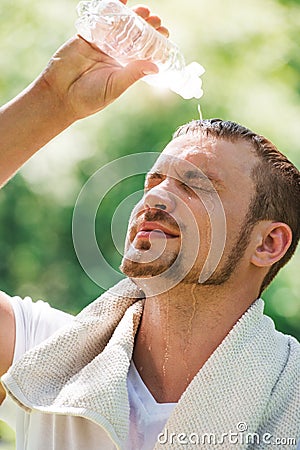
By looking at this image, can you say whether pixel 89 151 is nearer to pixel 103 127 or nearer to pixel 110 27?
pixel 103 127

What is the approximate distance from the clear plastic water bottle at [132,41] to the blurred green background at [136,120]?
1.58 metres

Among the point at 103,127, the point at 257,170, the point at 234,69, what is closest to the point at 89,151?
the point at 103,127

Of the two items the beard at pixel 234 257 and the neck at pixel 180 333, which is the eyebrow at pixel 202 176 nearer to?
the beard at pixel 234 257

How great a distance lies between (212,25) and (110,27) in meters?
2.26

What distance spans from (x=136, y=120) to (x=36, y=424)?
1982 mm

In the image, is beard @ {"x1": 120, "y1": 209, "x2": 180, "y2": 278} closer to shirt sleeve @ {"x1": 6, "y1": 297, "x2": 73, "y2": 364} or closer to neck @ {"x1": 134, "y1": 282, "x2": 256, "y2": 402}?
neck @ {"x1": 134, "y1": 282, "x2": 256, "y2": 402}

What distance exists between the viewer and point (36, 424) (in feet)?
5.34

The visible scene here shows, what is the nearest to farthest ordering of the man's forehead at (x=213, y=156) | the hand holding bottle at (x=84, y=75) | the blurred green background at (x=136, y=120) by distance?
the hand holding bottle at (x=84, y=75)
the man's forehead at (x=213, y=156)
the blurred green background at (x=136, y=120)

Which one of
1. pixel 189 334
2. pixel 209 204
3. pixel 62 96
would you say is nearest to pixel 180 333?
pixel 189 334

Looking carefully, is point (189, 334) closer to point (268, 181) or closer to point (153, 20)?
point (268, 181)

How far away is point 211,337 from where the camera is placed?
5.55 feet

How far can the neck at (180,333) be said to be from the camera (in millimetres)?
1663
